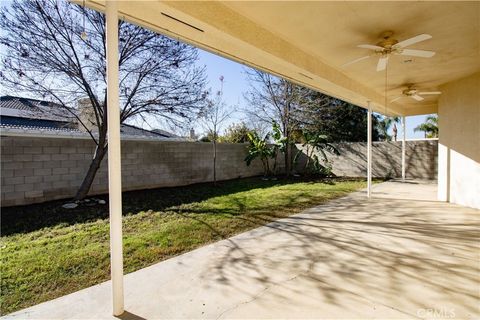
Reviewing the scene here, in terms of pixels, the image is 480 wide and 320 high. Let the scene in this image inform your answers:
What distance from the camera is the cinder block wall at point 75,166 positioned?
530 cm

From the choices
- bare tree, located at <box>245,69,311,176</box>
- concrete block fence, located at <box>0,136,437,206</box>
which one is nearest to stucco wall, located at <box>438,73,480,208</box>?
concrete block fence, located at <box>0,136,437,206</box>

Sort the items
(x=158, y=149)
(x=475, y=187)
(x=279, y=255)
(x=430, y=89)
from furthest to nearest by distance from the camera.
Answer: (x=158, y=149)
(x=430, y=89)
(x=475, y=187)
(x=279, y=255)

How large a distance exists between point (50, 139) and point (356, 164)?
11.1 m

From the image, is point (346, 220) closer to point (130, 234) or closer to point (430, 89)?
point (130, 234)

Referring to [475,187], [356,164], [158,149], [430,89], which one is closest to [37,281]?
[158,149]

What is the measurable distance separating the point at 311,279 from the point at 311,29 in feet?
10.0

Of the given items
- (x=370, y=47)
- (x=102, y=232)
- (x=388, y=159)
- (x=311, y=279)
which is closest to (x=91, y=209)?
(x=102, y=232)

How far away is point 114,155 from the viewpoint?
7.26 feet

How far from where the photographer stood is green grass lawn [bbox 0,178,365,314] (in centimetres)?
282

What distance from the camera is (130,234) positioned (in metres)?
4.26

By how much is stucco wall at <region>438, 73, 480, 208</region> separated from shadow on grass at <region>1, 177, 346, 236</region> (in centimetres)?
553

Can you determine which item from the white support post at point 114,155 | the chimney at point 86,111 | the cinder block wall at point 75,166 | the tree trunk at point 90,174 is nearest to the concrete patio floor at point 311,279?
the white support post at point 114,155

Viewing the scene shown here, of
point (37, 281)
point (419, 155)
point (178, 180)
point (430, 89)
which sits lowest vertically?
point (37, 281)

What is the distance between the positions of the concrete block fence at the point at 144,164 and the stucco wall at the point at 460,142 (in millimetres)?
4675
